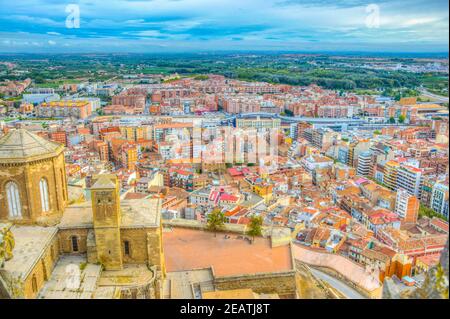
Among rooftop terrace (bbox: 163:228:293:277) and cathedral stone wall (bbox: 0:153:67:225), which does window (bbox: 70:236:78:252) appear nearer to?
cathedral stone wall (bbox: 0:153:67:225)

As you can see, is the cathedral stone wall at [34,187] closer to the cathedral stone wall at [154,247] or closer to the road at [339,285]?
the cathedral stone wall at [154,247]

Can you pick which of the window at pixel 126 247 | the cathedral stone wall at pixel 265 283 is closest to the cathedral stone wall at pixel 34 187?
the window at pixel 126 247

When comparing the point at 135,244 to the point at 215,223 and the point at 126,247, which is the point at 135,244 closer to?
the point at 126,247

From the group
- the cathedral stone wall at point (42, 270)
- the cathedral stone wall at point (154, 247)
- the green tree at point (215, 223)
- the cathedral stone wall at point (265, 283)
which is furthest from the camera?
→ the green tree at point (215, 223)

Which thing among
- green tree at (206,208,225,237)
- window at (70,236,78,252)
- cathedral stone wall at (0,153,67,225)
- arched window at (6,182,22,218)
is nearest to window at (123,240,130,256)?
window at (70,236,78,252)

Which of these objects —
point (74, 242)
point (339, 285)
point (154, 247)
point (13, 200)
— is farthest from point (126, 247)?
point (339, 285)
